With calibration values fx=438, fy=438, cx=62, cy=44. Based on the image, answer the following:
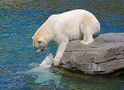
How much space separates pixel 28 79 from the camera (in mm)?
12047

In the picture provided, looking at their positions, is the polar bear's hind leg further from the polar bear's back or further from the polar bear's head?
the polar bear's head

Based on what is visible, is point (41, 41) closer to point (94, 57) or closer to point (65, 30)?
point (65, 30)

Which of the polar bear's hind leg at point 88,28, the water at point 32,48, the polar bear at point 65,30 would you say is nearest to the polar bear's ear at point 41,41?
the polar bear at point 65,30

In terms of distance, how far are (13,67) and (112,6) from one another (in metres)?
13.7

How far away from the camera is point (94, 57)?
1194 centimetres

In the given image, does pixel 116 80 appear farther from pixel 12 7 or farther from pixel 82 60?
pixel 12 7

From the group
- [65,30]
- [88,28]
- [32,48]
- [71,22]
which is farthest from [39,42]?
[32,48]

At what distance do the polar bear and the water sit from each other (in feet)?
2.72

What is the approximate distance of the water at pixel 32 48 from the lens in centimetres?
1170

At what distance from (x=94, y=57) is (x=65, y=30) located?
1.26 m

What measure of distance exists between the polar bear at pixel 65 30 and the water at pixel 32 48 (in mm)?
828

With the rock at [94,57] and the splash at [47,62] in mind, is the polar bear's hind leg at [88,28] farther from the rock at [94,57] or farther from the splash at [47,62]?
the splash at [47,62]

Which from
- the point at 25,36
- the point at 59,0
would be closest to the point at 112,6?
the point at 59,0

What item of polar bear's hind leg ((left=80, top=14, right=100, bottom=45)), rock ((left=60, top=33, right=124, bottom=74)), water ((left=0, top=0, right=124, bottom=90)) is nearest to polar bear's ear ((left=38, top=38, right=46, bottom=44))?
rock ((left=60, top=33, right=124, bottom=74))
